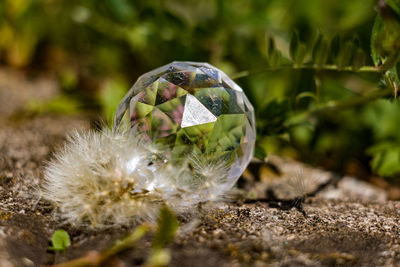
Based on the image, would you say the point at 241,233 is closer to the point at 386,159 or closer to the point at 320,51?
the point at 320,51

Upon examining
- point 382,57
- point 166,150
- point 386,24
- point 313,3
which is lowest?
point 166,150

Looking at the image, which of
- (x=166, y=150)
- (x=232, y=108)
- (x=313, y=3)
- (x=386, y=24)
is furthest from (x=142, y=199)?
(x=313, y=3)

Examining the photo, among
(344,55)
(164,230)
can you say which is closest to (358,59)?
(344,55)

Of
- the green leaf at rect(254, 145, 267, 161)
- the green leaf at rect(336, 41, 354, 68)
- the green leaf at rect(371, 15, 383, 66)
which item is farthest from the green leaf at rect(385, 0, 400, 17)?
the green leaf at rect(254, 145, 267, 161)

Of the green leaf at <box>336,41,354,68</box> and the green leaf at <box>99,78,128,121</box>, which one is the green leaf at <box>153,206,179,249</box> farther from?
the green leaf at <box>99,78,128,121</box>

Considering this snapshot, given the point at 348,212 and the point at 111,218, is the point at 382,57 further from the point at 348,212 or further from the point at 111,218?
the point at 111,218

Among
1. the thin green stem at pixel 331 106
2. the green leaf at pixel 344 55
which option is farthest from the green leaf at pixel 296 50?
the thin green stem at pixel 331 106

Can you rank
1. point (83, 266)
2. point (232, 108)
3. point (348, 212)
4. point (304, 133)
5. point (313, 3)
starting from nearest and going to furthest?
point (83, 266) < point (232, 108) < point (348, 212) < point (304, 133) < point (313, 3)
